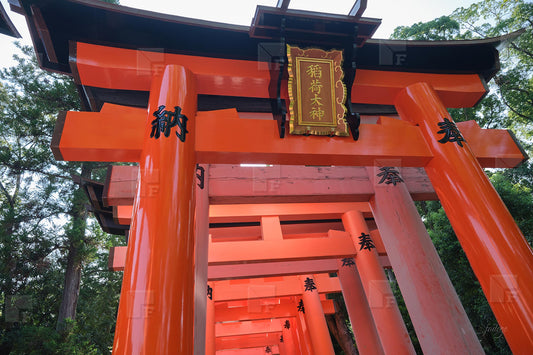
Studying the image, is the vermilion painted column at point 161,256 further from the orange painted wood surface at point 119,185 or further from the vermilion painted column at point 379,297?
the vermilion painted column at point 379,297

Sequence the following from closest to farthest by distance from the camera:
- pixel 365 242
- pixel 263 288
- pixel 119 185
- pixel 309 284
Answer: pixel 119 185
pixel 365 242
pixel 309 284
pixel 263 288

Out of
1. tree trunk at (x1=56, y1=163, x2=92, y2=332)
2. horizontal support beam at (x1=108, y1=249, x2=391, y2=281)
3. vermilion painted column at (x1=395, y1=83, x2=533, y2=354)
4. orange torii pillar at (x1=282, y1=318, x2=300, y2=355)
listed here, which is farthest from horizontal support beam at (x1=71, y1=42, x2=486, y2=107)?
orange torii pillar at (x1=282, y1=318, x2=300, y2=355)

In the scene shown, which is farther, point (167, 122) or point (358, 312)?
point (358, 312)

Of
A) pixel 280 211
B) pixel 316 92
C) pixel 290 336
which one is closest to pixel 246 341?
pixel 290 336

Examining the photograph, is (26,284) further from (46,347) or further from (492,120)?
(492,120)

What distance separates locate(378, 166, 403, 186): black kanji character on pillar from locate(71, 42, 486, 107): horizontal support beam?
1.10 meters

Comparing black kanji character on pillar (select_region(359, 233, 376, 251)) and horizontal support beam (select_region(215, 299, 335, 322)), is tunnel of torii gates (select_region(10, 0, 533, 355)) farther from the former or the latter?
horizontal support beam (select_region(215, 299, 335, 322))

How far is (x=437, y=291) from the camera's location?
3.56 m

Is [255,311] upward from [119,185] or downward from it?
downward

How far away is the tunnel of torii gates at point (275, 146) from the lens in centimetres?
252

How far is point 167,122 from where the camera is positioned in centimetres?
288

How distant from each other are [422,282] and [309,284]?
5380mm

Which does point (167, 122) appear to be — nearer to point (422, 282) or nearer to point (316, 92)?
point (316, 92)

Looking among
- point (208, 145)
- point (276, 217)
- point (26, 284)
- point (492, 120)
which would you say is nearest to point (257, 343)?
point (26, 284)
